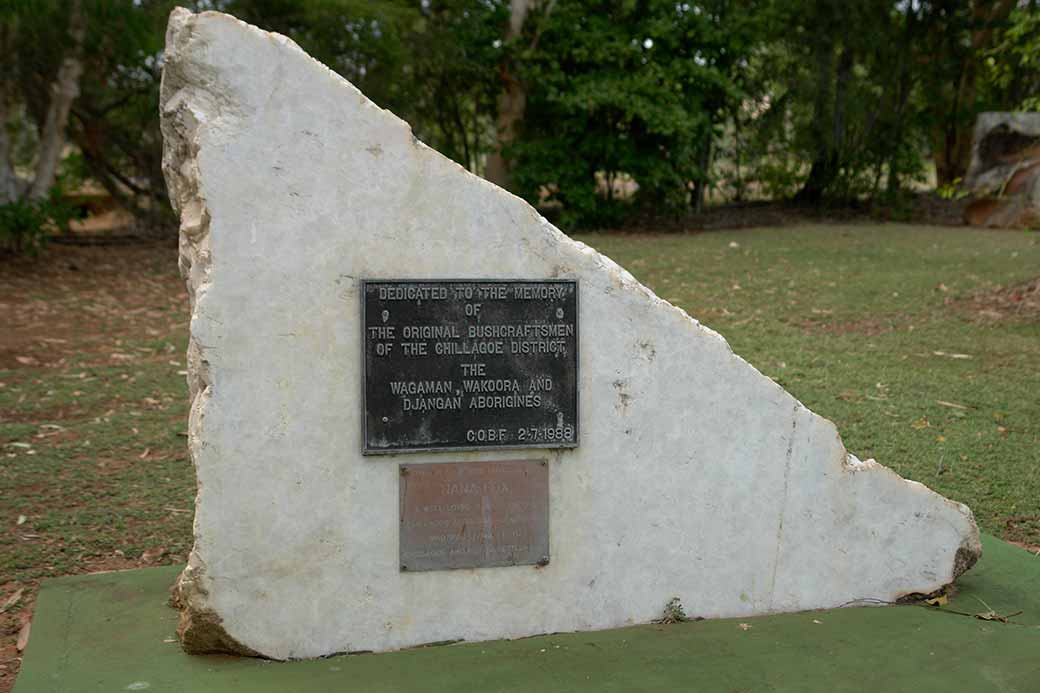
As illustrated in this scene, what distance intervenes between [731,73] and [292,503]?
1613 cm

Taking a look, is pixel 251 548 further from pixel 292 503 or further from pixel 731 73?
pixel 731 73

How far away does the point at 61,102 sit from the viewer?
1270 centimetres

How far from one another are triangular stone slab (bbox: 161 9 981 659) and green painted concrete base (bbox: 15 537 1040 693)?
0.31ft

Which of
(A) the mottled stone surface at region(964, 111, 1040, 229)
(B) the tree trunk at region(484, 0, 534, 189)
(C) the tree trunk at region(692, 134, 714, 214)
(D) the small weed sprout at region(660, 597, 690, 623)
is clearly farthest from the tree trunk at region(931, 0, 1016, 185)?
(D) the small weed sprout at region(660, 597, 690, 623)

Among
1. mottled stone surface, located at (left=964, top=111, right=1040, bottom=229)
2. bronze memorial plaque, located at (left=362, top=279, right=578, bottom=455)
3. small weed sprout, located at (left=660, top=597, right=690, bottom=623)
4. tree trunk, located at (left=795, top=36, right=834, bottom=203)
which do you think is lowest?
small weed sprout, located at (left=660, top=597, right=690, bottom=623)

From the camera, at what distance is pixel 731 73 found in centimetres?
1809

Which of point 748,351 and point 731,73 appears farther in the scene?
point 731,73

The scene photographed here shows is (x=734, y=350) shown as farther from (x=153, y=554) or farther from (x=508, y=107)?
(x=508, y=107)

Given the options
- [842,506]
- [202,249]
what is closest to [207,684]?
[202,249]

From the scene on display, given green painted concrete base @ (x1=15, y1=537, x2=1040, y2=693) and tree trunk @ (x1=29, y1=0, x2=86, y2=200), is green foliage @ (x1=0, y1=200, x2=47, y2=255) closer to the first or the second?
tree trunk @ (x1=29, y1=0, x2=86, y2=200)

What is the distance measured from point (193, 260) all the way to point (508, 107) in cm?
1455

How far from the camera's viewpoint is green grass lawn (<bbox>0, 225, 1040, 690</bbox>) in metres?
5.08

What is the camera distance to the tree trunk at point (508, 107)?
16875mm

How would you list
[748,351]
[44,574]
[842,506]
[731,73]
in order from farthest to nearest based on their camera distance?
[731,73] < [748,351] < [44,574] < [842,506]
